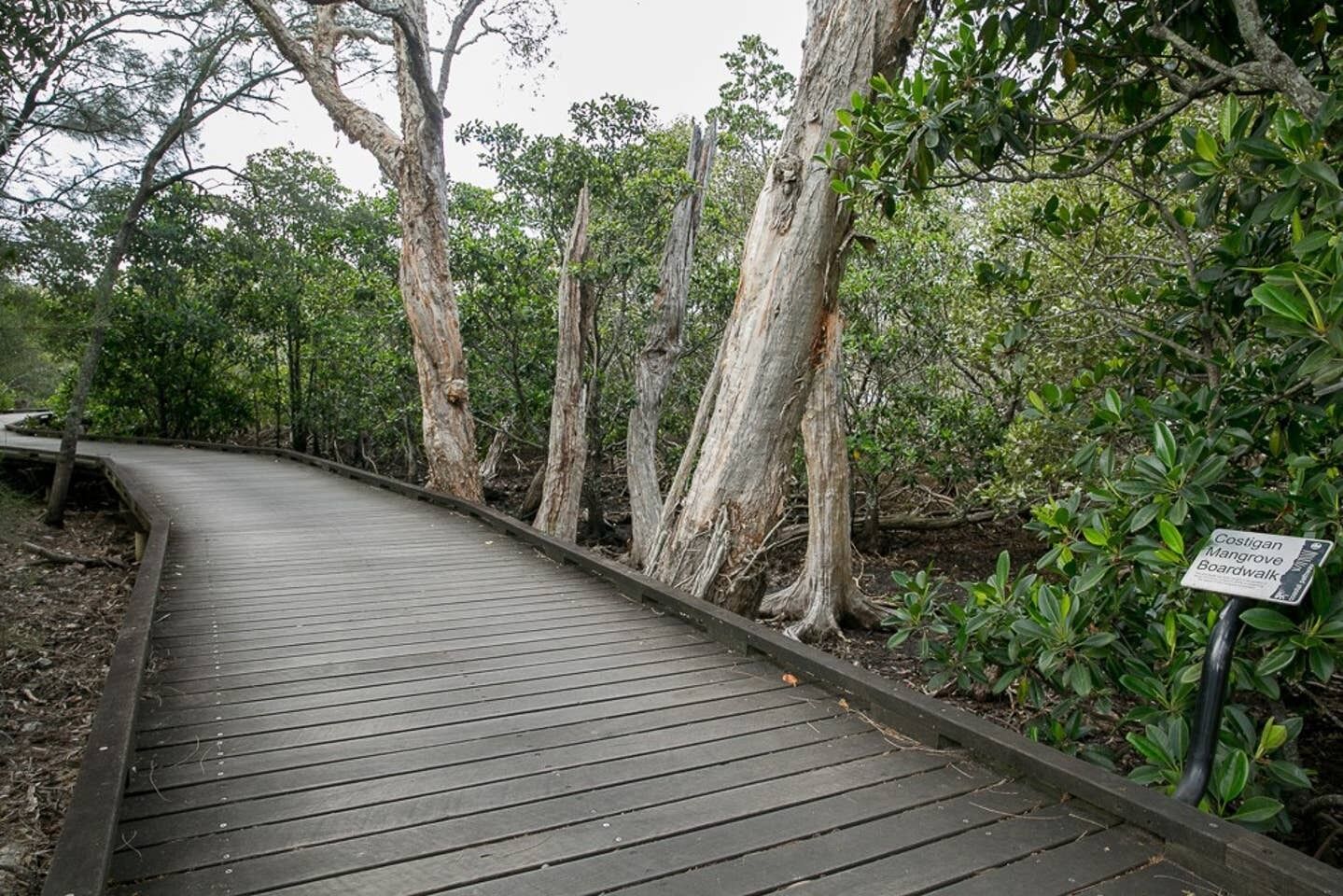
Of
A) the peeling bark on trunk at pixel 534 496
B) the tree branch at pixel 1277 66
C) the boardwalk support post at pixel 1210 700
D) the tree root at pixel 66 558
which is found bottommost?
the tree root at pixel 66 558

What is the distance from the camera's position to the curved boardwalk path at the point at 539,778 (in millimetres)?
2123

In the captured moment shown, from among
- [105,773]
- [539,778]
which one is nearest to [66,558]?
[105,773]

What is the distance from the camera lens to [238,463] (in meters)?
12.7

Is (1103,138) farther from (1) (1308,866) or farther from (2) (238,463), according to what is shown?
(2) (238,463)

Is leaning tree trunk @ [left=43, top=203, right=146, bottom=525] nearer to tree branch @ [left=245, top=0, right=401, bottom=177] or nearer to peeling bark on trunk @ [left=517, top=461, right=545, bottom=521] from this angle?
tree branch @ [left=245, top=0, right=401, bottom=177]

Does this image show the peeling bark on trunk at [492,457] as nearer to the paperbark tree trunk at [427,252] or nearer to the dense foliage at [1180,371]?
the paperbark tree trunk at [427,252]

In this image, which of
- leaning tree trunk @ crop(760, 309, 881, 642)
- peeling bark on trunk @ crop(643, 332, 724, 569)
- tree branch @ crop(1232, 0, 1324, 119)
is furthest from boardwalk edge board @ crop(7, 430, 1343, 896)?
leaning tree trunk @ crop(760, 309, 881, 642)

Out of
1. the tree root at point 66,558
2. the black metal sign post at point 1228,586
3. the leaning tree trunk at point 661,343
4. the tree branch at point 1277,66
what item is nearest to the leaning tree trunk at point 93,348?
the tree root at point 66,558

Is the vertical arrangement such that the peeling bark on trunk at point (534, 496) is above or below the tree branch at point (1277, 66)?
below

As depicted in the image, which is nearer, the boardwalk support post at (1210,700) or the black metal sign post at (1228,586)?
the black metal sign post at (1228,586)

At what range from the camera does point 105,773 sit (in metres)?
2.34

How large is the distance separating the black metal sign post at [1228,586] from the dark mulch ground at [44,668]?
3858 mm

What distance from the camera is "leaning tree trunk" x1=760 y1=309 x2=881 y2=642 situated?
6453 mm

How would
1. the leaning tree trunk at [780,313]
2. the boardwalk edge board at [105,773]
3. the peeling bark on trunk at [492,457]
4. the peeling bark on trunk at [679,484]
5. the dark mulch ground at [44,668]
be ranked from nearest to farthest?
the boardwalk edge board at [105,773] < the dark mulch ground at [44,668] < the leaning tree trunk at [780,313] < the peeling bark on trunk at [679,484] < the peeling bark on trunk at [492,457]
